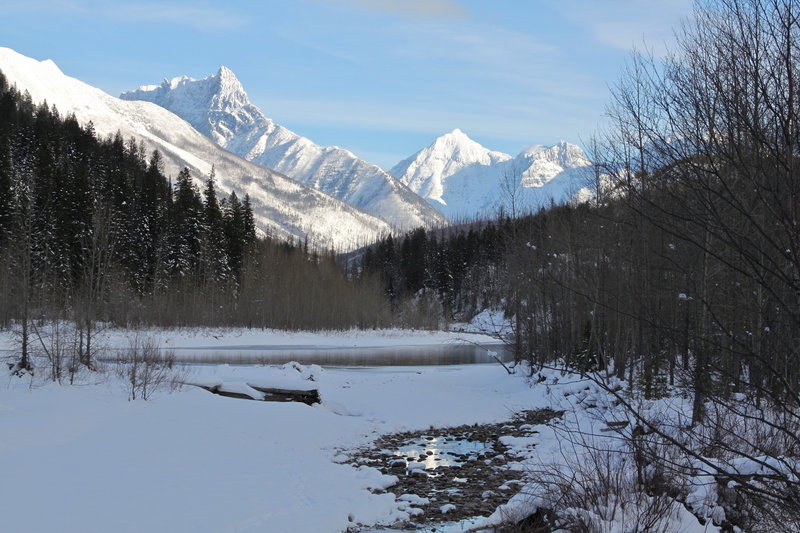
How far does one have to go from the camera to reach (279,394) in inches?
730

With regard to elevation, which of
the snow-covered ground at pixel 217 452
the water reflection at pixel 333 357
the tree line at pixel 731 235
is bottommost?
the water reflection at pixel 333 357

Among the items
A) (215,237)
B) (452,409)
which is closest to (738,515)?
(452,409)

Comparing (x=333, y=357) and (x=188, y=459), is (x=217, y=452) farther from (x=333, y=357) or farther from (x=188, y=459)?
(x=333, y=357)

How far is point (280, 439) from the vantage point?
1362cm

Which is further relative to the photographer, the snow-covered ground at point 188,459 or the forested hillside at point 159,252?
the forested hillside at point 159,252

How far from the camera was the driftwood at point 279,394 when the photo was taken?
59.4ft

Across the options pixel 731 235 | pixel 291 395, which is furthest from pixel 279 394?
pixel 731 235

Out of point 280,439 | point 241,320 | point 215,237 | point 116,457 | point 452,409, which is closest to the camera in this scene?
point 116,457

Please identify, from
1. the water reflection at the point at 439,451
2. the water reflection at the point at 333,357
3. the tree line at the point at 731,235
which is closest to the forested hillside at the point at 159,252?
the water reflection at the point at 333,357

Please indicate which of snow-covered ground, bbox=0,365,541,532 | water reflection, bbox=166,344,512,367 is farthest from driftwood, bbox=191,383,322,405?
water reflection, bbox=166,344,512,367

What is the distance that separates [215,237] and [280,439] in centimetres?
5406

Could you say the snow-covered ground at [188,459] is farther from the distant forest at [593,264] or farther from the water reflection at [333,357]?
the water reflection at [333,357]

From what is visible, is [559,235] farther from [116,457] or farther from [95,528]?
[95,528]

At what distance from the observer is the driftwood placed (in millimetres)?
18094
